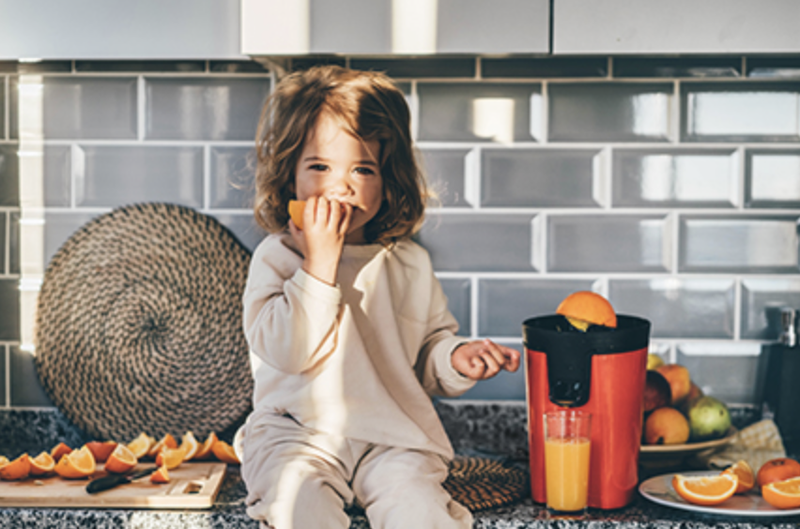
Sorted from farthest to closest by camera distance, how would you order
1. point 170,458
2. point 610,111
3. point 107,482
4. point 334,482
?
point 610,111 → point 170,458 → point 107,482 → point 334,482

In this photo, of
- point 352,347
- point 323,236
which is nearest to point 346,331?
point 352,347

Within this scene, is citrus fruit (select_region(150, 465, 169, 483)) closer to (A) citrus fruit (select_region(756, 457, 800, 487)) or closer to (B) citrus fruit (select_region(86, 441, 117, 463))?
(B) citrus fruit (select_region(86, 441, 117, 463))

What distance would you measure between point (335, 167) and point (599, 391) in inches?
19.1

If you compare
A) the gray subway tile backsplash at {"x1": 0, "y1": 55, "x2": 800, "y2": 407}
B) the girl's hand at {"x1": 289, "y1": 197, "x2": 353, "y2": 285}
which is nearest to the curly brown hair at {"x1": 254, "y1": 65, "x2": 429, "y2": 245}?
the girl's hand at {"x1": 289, "y1": 197, "x2": 353, "y2": 285}

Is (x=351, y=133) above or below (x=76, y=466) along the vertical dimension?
above

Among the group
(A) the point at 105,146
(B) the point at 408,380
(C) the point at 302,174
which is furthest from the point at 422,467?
(A) the point at 105,146

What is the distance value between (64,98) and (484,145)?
0.79 metres

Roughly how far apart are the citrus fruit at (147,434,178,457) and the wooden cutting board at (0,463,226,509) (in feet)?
0.38

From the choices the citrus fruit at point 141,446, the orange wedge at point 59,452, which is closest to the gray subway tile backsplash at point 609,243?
the citrus fruit at point 141,446

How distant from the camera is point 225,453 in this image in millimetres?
1279

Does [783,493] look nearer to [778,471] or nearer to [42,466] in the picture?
[778,471]

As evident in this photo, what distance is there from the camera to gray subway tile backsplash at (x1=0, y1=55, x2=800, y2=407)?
4.60 ft

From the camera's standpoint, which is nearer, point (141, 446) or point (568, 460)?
point (568, 460)

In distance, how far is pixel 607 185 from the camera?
4.63 ft
